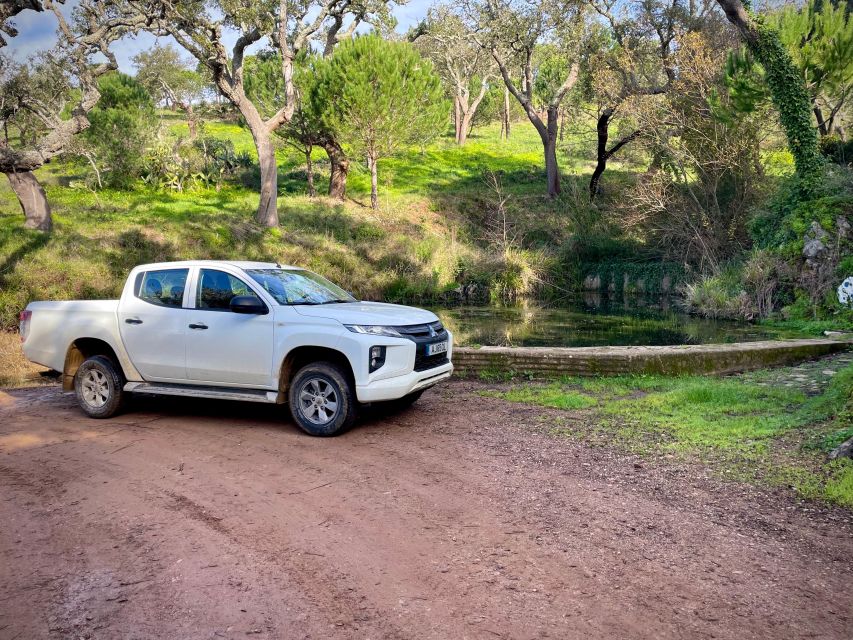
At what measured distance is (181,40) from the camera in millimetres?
27469

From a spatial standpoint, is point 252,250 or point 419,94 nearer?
point 252,250

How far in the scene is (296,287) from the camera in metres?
8.81

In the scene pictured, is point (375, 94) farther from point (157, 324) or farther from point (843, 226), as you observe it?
point (157, 324)

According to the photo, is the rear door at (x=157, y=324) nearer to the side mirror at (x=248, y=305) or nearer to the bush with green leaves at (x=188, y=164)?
the side mirror at (x=248, y=305)

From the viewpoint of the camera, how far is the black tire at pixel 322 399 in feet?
25.2

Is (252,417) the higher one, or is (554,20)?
(554,20)

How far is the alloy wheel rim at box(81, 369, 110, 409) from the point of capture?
891 centimetres

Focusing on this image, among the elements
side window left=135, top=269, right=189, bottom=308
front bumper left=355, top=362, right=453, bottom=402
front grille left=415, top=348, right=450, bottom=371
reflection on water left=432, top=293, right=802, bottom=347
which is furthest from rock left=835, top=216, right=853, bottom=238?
side window left=135, top=269, right=189, bottom=308

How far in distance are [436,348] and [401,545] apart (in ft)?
12.2

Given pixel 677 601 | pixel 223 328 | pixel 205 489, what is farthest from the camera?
pixel 223 328

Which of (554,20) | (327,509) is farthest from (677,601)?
(554,20)

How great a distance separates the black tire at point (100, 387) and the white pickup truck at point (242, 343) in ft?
0.05

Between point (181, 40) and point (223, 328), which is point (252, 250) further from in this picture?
point (223, 328)

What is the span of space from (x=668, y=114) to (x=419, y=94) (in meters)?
14.8
